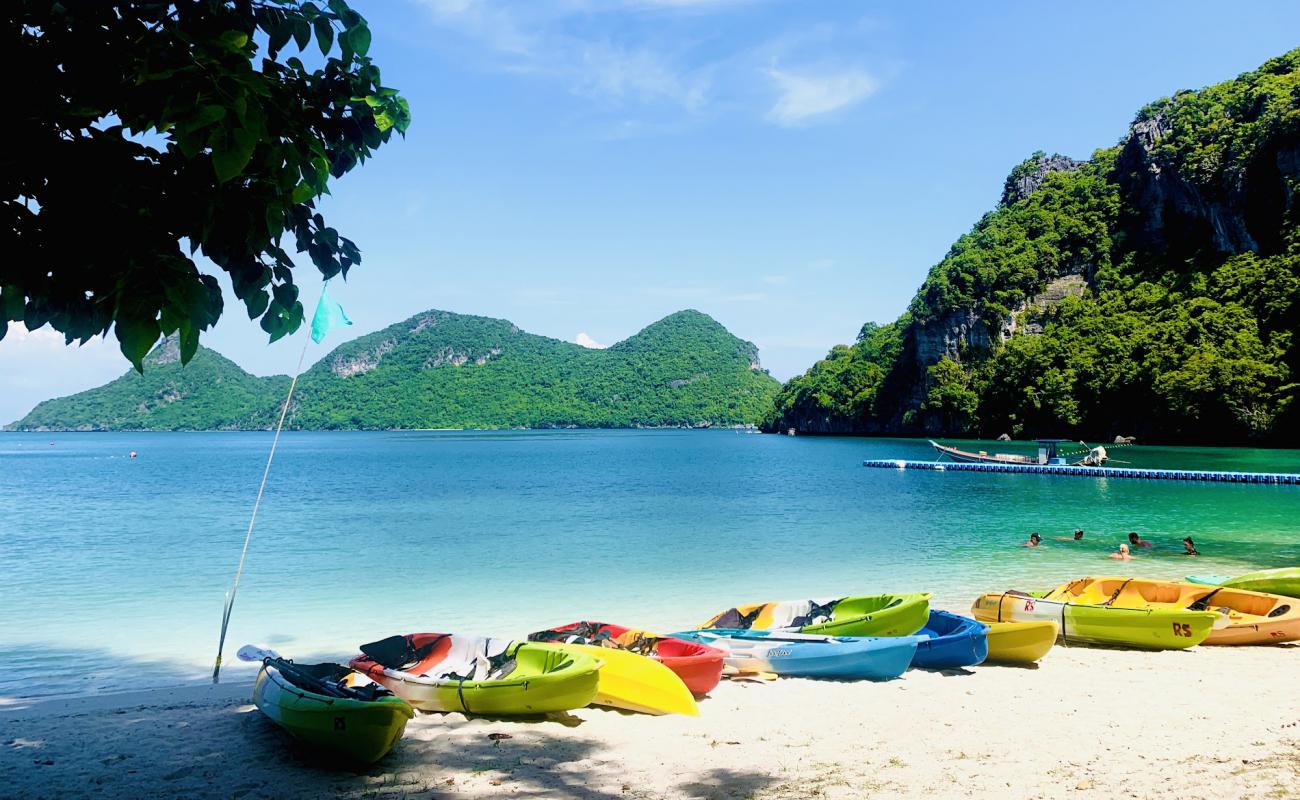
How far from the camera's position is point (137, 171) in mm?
2945

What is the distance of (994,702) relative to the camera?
900 cm

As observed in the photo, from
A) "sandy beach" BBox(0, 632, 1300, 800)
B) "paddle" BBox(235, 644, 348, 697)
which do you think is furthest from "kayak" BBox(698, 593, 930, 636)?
"paddle" BBox(235, 644, 348, 697)

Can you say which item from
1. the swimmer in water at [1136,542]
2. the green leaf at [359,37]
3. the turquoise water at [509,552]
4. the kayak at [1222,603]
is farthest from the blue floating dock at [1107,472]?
the green leaf at [359,37]

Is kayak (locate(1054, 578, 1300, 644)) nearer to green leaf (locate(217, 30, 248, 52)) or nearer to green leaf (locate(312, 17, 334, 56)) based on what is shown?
green leaf (locate(312, 17, 334, 56))

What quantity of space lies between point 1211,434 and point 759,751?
8101 centimetres

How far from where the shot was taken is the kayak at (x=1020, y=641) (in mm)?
10492

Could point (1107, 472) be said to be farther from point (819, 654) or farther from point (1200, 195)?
point (1200, 195)

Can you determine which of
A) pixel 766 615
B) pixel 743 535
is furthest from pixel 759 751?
pixel 743 535

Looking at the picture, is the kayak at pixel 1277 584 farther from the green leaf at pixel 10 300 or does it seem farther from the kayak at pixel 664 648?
the green leaf at pixel 10 300

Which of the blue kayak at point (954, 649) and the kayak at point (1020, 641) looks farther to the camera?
the kayak at point (1020, 641)

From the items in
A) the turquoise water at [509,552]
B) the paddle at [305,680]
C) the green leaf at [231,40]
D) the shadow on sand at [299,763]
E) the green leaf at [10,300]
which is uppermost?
the green leaf at [231,40]

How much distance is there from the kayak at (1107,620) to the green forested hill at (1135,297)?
224 feet

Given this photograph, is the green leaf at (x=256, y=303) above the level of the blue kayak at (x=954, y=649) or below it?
above

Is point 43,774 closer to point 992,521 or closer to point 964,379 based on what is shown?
point 992,521
